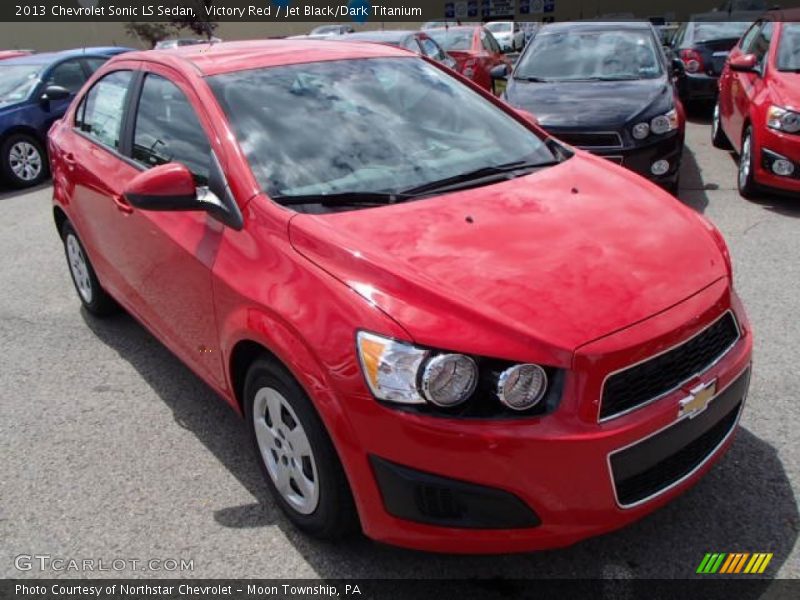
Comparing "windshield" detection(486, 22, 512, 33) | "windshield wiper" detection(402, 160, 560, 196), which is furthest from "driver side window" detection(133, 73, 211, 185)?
"windshield" detection(486, 22, 512, 33)

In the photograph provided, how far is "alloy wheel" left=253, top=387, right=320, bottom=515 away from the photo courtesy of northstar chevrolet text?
1 centimetres

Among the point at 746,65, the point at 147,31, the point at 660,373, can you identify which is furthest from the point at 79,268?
the point at 147,31

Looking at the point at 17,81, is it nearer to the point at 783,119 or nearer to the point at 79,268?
the point at 79,268

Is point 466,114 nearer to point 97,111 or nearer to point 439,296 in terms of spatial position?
point 439,296

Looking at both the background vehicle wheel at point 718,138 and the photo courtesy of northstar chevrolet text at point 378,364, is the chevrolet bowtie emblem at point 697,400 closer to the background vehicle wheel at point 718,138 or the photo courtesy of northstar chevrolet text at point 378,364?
the photo courtesy of northstar chevrolet text at point 378,364

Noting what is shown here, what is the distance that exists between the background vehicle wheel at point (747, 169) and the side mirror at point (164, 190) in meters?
5.13

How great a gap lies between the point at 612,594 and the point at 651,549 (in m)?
0.27

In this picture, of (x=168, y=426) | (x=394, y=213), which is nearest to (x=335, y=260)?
(x=394, y=213)

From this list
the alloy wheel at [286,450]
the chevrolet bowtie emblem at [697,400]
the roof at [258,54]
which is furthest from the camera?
the roof at [258,54]

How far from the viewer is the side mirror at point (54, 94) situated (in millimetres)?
9188

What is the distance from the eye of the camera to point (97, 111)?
4141 millimetres

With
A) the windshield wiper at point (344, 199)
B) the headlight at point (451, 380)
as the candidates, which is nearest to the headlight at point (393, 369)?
the headlight at point (451, 380)

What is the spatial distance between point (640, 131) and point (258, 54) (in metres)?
3.70

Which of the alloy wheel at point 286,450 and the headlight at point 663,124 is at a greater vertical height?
the headlight at point 663,124
